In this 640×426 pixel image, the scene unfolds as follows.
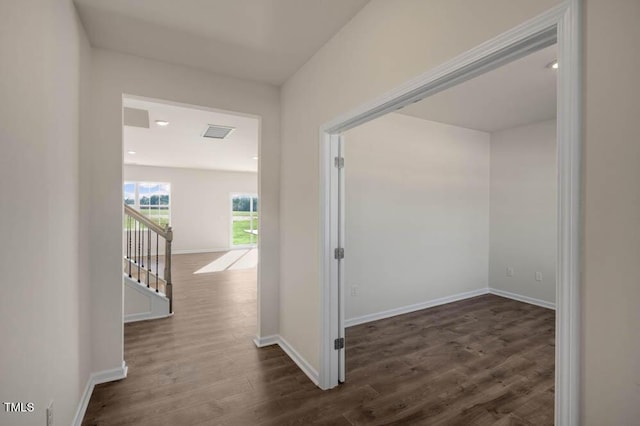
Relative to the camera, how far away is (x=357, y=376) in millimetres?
2482

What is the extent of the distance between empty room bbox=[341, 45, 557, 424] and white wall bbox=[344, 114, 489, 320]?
2 cm

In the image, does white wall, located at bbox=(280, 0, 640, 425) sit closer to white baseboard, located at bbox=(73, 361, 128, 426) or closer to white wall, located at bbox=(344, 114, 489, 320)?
white wall, located at bbox=(344, 114, 489, 320)

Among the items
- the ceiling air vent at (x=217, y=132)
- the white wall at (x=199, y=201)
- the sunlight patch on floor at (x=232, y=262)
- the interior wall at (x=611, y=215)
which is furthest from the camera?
the white wall at (x=199, y=201)

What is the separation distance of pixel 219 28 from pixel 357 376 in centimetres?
291

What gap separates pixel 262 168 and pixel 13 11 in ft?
6.77

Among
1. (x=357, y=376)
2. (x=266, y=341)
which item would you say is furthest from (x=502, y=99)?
(x=266, y=341)

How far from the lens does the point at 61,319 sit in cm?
163

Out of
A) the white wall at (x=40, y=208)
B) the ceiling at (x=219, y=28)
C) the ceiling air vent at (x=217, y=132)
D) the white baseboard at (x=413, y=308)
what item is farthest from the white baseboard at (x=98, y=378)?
the ceiling air vent at (x=217, y=132)

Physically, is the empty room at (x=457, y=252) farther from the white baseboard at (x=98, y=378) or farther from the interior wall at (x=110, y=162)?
the white baseboard at (x=98, y=378)

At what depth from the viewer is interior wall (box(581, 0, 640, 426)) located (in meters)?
0.81

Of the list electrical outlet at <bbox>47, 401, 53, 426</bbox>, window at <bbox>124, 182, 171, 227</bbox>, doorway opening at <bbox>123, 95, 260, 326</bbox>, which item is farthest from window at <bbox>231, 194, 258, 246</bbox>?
electrical outlet at <bbox>47, 401, 53, 426</bbox>

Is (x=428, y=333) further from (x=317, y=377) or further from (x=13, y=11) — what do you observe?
(x=13, y=11)

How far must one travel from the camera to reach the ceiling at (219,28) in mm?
1892

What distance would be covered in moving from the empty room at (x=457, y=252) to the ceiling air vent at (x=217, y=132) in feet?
7.41
